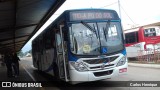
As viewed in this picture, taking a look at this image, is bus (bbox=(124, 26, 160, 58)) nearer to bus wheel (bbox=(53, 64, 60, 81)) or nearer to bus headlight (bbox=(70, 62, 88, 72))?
bus wheel (bbox=(53, 64, 60, 81))

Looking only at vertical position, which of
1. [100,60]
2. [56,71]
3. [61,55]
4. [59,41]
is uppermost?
[59,41]

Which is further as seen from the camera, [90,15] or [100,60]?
[90,15]

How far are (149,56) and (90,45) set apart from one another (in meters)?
14.7

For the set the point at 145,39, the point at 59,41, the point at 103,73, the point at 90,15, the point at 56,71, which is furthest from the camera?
the point at 145,39

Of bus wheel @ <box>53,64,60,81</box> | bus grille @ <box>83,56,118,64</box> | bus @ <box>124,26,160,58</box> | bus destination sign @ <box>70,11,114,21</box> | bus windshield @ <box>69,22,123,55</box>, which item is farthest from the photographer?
bus @ <box>124,26,160,58</box>

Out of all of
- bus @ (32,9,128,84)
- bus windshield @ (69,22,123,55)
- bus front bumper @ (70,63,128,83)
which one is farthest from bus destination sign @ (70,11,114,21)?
bus front bumper @ (70,63,128,83)

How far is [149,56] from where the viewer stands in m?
24.0

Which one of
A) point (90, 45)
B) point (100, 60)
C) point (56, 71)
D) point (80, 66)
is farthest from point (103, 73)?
point (56, 71)

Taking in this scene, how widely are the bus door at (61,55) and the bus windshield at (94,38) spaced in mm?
696

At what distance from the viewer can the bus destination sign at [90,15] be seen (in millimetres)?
10750

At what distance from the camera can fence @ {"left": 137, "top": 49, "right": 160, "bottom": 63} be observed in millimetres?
23047

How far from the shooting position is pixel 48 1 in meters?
16.2

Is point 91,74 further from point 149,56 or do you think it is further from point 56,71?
point 149,56

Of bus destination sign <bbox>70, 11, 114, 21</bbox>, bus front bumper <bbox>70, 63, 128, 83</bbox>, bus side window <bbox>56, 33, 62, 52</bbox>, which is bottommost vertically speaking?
bus front bumper <bbox>70, 63, 128, 83</bbox>
